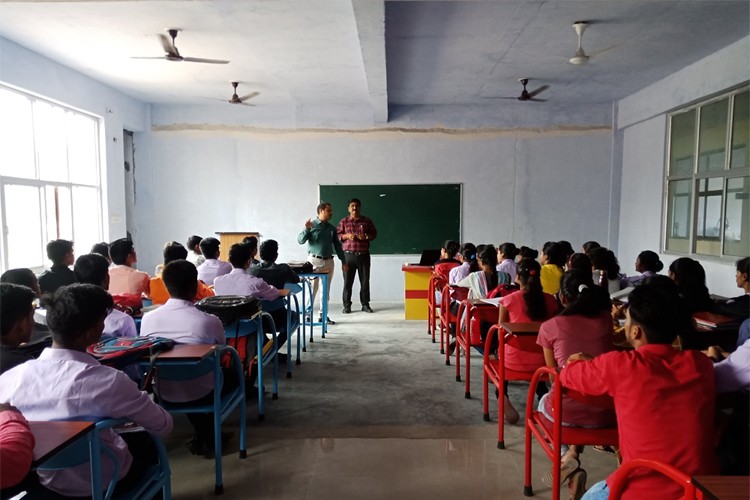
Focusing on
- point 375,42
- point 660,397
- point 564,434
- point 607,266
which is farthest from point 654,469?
point 375,42

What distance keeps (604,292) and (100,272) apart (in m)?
2.83

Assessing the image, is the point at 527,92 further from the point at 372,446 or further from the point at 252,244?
the point at 372,446

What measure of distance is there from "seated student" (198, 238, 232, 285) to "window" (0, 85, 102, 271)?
2.17m

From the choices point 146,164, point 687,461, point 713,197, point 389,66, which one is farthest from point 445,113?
point 687,461

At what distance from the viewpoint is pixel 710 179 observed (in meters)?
5.73

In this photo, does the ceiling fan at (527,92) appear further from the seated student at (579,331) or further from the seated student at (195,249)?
the seated student at (579,331)

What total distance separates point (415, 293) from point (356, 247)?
1194mm

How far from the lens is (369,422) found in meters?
3.18

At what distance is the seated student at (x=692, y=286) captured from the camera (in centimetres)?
316

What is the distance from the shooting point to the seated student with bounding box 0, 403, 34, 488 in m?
1.10

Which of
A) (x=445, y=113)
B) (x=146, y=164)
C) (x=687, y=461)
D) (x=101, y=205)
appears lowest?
(x=687, y=461)

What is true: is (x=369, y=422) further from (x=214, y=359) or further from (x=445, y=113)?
(x=445, y=113)

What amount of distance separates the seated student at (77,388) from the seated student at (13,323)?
0.30m

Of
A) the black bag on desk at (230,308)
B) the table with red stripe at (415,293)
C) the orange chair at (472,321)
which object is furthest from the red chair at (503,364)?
the table with red stripe at (415,293)
